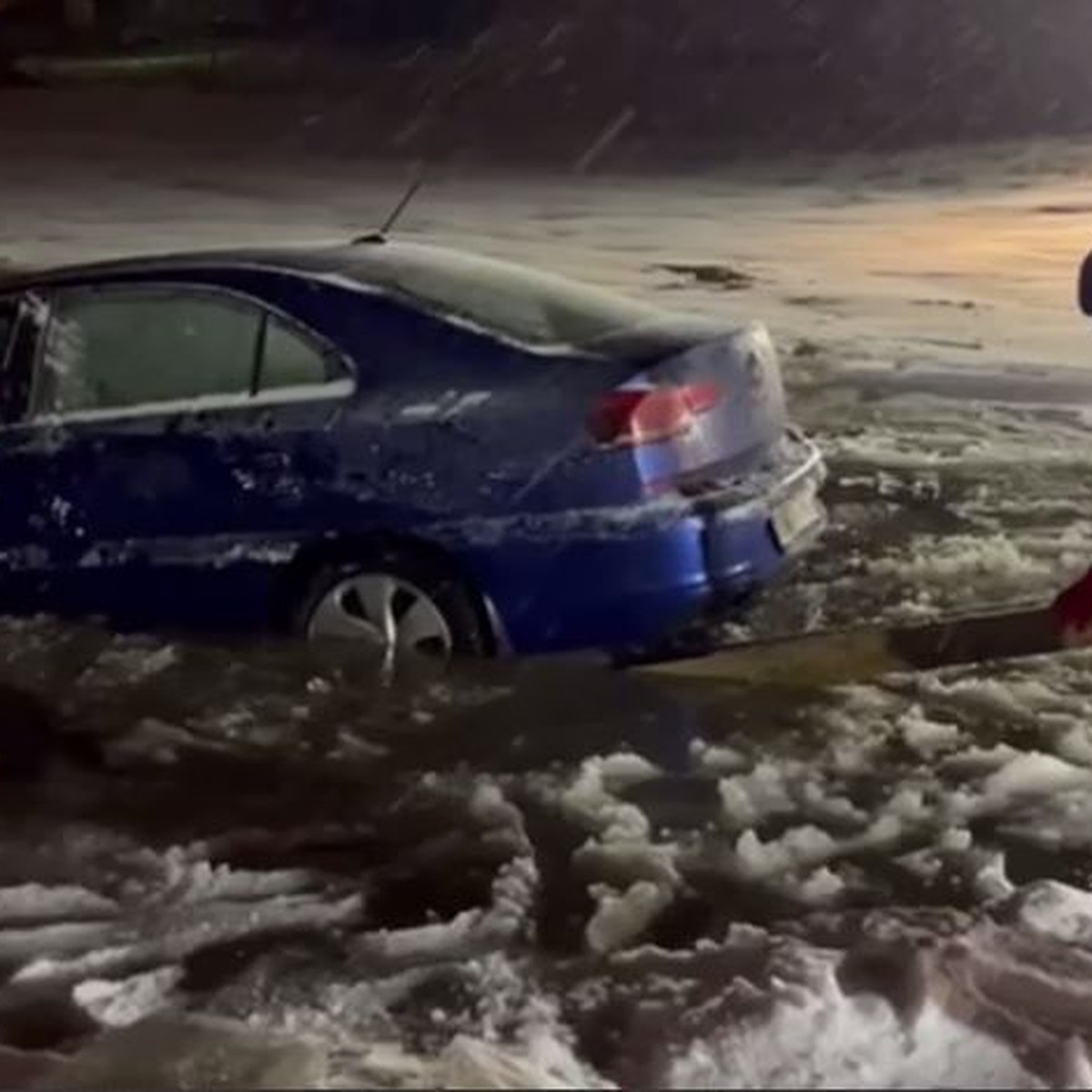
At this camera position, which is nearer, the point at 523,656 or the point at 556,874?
the point at 556,874

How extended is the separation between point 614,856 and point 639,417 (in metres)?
1.65

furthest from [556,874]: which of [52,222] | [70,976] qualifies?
[52,222]

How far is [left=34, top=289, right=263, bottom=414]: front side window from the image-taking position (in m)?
7.52

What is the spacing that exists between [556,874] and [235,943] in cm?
86

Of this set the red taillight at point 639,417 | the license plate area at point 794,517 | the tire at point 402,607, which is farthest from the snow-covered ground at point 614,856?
the red taillight at point 639,417

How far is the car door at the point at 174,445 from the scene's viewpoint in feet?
24.4

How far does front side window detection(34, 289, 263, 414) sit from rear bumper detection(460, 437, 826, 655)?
1034 millimetres

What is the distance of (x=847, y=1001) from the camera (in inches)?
182

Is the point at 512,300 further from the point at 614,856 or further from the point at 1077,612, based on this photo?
the point at 614,856

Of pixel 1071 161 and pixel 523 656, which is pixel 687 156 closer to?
pixel 1071 161

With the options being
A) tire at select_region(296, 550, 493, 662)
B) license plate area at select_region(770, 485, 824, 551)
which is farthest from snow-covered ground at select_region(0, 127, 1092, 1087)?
license plate area at select_region(770, 485, 824, 551)

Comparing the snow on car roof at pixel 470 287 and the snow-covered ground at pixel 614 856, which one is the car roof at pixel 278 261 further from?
the snow-covered ground at pixel 614 856

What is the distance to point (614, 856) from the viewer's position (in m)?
5.97

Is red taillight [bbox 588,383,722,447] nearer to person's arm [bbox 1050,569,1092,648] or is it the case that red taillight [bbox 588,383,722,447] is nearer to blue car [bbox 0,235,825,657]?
blue car [bbox 0,235,825,657]
